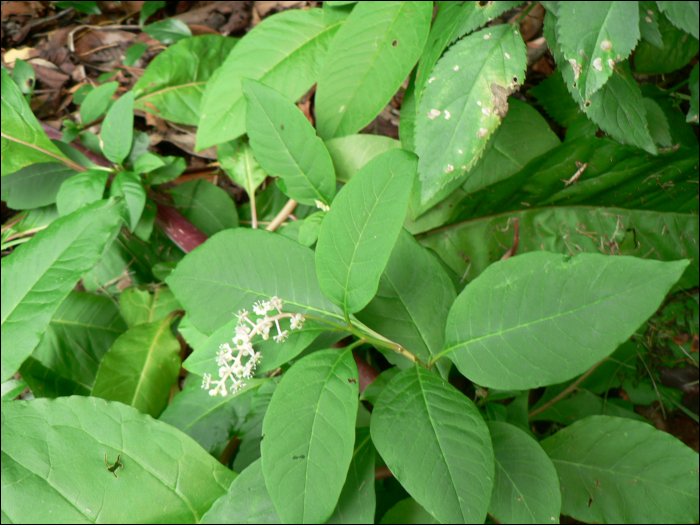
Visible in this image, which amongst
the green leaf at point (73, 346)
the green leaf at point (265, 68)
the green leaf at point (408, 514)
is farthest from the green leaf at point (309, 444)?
the green leaf at point (73, 346)

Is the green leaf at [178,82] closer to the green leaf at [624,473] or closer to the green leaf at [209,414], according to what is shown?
the green leaf at [209,414]

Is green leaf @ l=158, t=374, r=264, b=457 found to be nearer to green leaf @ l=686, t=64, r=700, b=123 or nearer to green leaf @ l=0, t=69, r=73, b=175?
green leaf @ l=0, t=69, r=73, b=175

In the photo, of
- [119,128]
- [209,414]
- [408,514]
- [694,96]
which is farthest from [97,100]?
[694,96]

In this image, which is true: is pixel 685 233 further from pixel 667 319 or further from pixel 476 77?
pixel 476 77

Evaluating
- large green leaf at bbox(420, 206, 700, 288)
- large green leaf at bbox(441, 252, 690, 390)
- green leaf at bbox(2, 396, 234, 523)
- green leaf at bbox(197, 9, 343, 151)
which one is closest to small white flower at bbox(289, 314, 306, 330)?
large green leaf at bbox(441, 252, 690, 390)

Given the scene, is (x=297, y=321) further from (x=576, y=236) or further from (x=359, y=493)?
(x=576, y=236)
